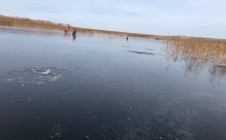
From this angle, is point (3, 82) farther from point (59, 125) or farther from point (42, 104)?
point (59, 125)

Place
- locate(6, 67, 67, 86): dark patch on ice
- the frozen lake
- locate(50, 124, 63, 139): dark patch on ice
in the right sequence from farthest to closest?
locate(6, 67, 67, 86): dark patch on ice < the frozen lake < locate(50, 124, 63, 139): dark patch on ice

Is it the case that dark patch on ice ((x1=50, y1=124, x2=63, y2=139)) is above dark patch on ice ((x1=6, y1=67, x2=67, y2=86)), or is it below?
below

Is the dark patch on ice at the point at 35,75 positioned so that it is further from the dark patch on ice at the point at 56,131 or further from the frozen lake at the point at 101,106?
the dark patch on ice at the point at 56,131

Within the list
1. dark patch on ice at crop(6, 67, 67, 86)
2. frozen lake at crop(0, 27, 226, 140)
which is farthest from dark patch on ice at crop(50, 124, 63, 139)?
dark patch on ice at crop(6, 67, 67, 86)

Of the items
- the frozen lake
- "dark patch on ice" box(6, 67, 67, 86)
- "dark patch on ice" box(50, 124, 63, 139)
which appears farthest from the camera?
"dark patch on ice" box(6, 67, 67, 86)

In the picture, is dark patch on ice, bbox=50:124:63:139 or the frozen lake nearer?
dark patch on ice, bbox=50:124:63:139

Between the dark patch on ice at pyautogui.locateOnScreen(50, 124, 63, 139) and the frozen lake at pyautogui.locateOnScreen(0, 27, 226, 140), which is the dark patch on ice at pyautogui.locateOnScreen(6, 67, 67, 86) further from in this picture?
the dark patch on ice at pyautogui.locateOnScreen(50, 124, 63, 139)

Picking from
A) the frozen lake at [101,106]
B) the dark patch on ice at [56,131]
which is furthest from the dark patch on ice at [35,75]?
the dark patch on ice at [56,131]

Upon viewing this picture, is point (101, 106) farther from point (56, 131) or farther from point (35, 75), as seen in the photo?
point (35, 75)

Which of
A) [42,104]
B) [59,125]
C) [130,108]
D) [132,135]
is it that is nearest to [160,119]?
[130,108]

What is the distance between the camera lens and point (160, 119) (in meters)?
7.27

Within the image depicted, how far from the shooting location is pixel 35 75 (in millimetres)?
10695

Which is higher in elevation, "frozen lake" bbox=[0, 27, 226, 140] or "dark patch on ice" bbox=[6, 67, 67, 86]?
"dark patch on ice" bbox=[6, 67, 67, 86]

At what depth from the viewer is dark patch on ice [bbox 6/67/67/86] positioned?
9593mm
